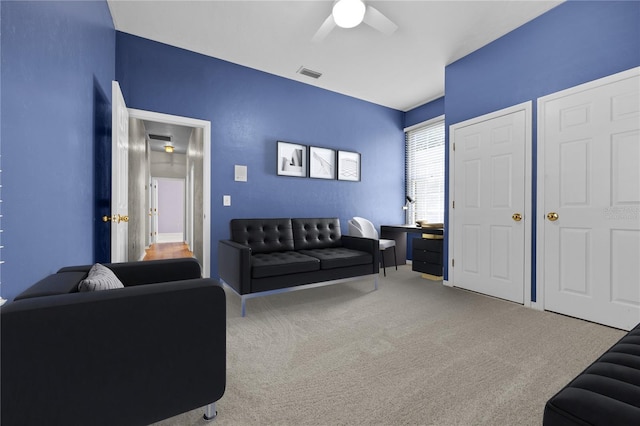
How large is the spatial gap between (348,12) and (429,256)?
3.04 m

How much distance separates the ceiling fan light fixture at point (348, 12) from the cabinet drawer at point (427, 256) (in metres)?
2.90

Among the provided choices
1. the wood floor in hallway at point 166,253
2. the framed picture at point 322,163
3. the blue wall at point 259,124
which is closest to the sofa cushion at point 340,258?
the blue wall at point 259,124

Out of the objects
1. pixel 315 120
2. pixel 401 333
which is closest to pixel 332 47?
pixel 315 120

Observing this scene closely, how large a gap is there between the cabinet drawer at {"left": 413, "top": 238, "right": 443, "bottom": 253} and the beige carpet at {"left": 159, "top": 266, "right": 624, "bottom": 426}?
98cm

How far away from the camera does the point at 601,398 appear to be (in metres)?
0.74

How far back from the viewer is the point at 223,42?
312cm

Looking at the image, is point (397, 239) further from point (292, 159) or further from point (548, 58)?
point (548, 58)

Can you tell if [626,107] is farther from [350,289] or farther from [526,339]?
[350,289]

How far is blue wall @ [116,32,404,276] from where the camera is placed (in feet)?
10.3

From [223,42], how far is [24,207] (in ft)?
9.19

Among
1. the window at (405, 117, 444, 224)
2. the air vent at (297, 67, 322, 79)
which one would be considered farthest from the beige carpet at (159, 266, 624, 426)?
the air vent at (297, 67, 322, 79)

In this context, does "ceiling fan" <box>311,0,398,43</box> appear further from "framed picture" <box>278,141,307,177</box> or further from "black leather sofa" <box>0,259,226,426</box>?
"black leather sofa" <box>0,259,226,426</box>

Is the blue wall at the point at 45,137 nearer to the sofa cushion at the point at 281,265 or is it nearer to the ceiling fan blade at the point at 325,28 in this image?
the sofa cushion at the point at 281,265

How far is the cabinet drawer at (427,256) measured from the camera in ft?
12.2
